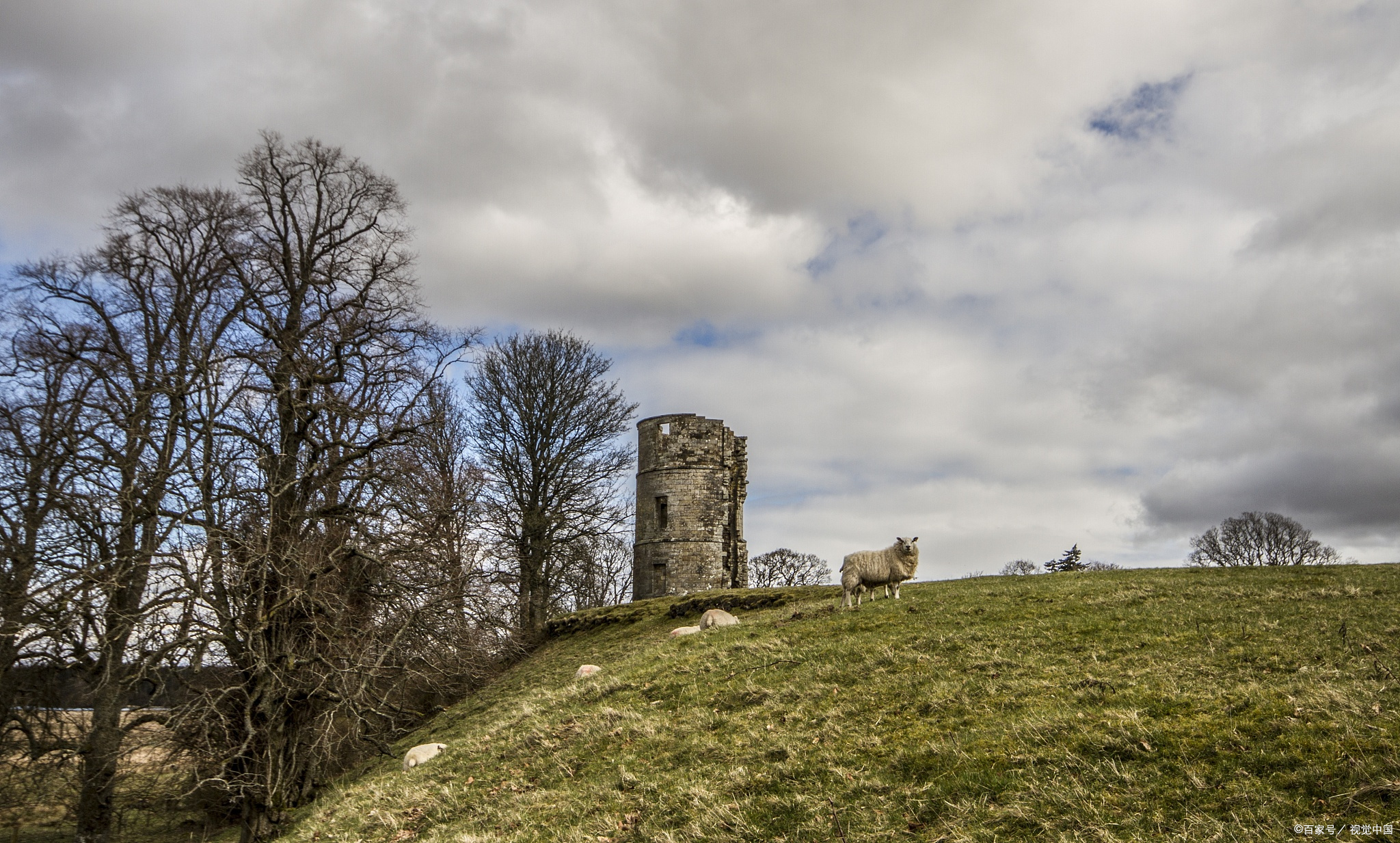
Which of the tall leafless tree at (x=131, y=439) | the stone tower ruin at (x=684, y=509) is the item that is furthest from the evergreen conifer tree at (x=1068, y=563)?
the tall leafless tree at (x=131, y=439)

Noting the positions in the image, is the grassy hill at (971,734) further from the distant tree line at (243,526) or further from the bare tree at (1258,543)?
the bare tree at (1258,543)

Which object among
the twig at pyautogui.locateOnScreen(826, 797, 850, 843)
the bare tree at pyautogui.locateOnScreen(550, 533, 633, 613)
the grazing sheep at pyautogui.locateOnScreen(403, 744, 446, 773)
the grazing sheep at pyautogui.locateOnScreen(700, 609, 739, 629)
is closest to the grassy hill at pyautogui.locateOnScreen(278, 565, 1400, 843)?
the twig at pyautogui.locateOnScreen(826, 797, 850, 843)

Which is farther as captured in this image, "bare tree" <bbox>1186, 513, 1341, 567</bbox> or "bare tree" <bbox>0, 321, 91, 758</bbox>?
"bare tree" <bbox>1186, 513, 1341, 567</bbox>

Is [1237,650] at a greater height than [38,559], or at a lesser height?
lesser

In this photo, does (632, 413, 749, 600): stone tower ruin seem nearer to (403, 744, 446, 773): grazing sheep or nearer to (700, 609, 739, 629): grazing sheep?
(700, 609, 739, 629): grazing sheep

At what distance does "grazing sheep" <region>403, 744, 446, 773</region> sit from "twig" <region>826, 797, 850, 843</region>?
10.6 metres

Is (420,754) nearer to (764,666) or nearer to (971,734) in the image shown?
(764,666)

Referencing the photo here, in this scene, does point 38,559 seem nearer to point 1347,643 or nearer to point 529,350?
point 1347,643

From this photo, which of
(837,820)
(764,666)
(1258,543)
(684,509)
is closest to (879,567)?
(764,666)

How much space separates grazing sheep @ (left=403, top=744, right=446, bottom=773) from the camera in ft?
54.7

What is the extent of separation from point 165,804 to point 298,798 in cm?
241

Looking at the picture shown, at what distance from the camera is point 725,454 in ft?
140

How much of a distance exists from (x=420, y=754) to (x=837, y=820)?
40.6ft

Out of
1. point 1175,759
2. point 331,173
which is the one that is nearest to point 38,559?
point 331,173
